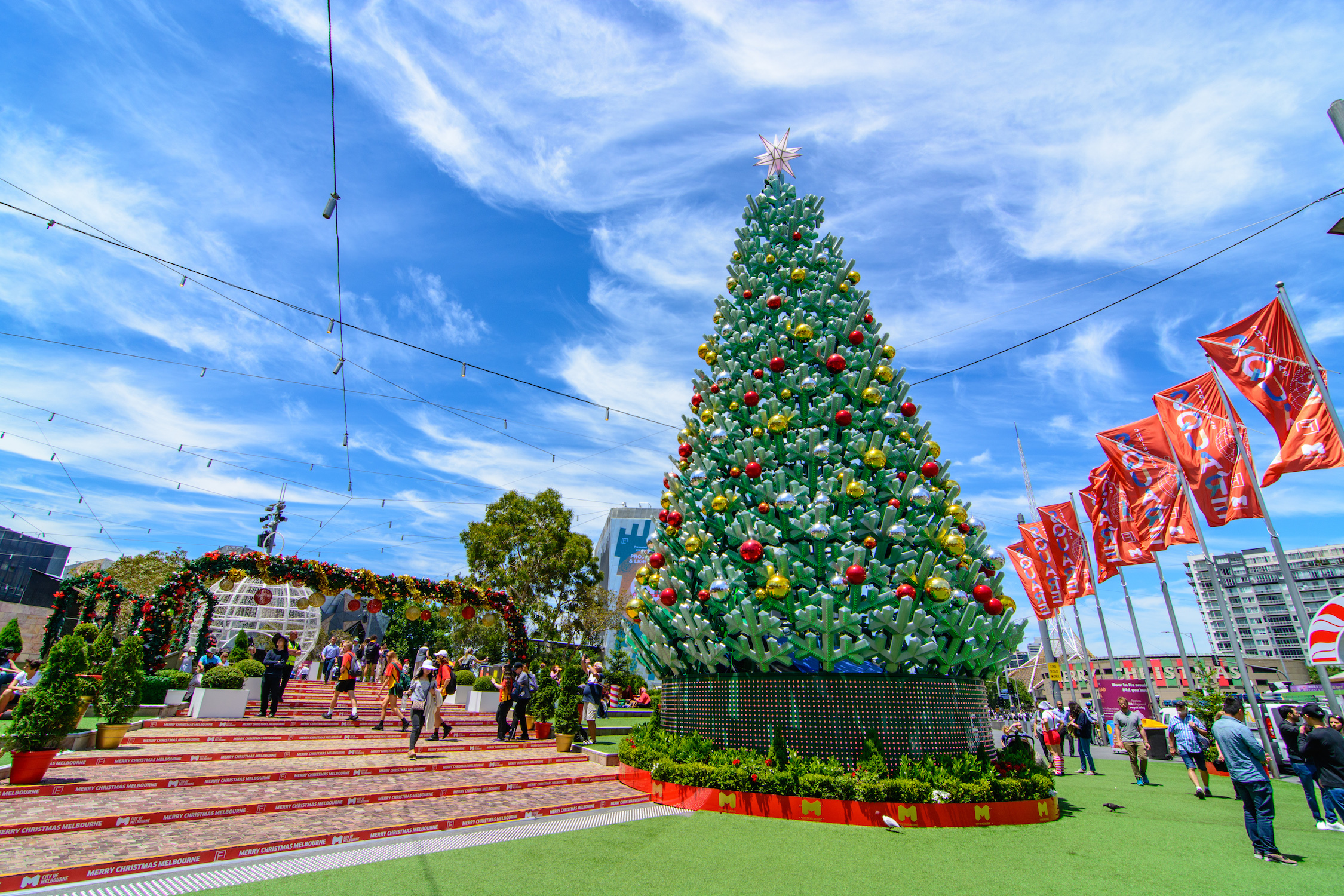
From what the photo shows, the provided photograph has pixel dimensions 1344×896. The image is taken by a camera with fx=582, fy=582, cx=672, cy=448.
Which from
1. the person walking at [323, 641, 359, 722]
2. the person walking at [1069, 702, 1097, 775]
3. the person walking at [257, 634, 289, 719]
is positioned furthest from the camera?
the person walking at [323, 641, 359, 722]

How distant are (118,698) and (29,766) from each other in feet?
12.0

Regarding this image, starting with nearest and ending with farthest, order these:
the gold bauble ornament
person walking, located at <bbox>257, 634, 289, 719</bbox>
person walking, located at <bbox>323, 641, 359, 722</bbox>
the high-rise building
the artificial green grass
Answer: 1. the artificial green grass
2. the gold bauble ornament
3. person walking, located at <bbox>257, 634, 289, 719</bbox>
4. person walking, located at <bbox>323, 641, 359, 722</bbox>
5. the high-rise building

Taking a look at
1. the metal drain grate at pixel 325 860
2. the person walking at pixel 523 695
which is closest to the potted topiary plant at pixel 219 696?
the person walking at pixel 523 695

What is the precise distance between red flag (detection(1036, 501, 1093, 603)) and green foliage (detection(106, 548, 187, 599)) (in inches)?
1748

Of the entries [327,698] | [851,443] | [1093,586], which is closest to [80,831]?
[851,443]

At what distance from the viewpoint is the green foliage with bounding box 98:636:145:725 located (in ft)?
33.9

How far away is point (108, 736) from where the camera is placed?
401 inches

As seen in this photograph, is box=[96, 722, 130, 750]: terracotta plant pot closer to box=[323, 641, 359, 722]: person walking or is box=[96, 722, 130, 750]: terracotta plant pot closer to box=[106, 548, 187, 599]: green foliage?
box=[323, 641, 359, 722]: person walking

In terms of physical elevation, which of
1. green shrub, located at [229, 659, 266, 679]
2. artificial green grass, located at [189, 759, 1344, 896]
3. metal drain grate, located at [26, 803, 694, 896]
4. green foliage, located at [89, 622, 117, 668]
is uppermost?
green foliage, located at [89, 622, 117, 668]

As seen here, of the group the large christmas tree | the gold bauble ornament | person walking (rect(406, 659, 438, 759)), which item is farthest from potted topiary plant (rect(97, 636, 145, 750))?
the gold bauble ornament

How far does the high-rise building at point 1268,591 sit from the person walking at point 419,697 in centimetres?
13950

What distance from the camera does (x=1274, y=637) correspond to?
118 meters

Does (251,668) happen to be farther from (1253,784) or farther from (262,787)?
(1253,784)

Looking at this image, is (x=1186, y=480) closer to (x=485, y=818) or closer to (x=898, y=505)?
(x=898, y=505)
